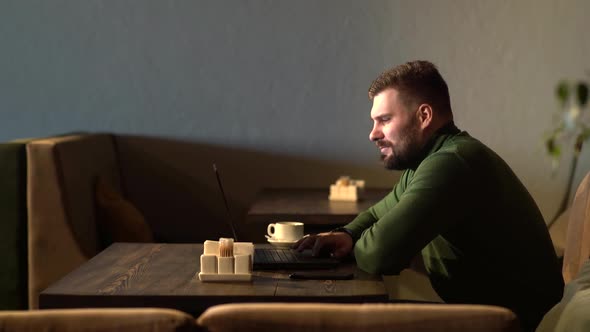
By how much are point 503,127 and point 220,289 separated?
3.02 metres

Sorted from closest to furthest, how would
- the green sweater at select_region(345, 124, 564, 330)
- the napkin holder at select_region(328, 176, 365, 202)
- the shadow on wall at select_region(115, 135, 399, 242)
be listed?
the green sweater at select_region(345, 124, 564, 330), the napkin holder at select_region(328, 176, 365, 202), the shadow on wall at select_region(115, 135, 399, 242)

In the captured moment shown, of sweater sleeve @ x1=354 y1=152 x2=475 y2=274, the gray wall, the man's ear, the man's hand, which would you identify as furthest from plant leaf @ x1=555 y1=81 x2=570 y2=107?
the gray wall

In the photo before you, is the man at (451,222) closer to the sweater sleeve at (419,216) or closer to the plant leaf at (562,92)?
the sweater sleeve at (419,216)

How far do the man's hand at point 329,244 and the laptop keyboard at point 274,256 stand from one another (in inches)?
1.8

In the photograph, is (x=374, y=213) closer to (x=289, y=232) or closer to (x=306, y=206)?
(x=289, y=232)

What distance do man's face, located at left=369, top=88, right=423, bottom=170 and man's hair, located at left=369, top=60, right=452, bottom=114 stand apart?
2cm

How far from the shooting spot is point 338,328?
1142 millimetres

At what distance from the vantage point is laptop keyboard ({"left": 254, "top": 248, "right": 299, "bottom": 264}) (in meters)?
2.26

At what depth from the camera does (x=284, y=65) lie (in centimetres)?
469

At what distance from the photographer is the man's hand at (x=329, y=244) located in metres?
2.38

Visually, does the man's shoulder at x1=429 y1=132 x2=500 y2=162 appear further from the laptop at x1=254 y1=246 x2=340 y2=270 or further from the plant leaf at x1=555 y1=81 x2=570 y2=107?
the plant leaf at x1=555 y1=81 x2=570 y2=107

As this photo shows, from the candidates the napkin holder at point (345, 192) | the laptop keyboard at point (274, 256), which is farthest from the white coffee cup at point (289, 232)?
the napkin holder at point (345, 192)

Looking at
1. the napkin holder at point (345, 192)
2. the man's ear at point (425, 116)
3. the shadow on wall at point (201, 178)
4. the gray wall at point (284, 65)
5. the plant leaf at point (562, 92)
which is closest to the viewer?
the plant leaf at point (562, 92)

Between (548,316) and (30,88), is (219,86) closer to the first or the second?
(30,88)
